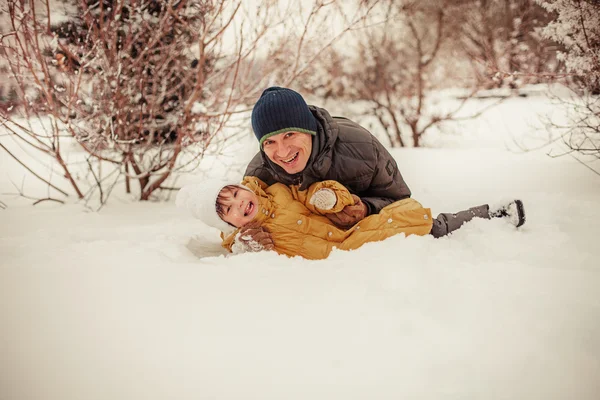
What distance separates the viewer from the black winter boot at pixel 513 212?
80.5 inches

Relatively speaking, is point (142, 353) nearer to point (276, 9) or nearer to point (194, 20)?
point (276, 9)

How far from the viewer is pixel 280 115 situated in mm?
1914

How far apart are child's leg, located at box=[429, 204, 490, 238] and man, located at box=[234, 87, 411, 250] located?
30 cm

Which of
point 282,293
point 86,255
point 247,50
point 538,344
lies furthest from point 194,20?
point 538,344

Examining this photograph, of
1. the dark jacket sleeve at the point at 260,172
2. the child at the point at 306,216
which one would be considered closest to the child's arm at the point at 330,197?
the child at the point at 306,216

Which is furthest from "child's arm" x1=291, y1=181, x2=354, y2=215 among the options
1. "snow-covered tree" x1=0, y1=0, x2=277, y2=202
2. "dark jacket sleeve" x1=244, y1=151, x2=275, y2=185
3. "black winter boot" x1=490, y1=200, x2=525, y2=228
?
"snow-covered tree" x1=0, y1=0, x2=277, y2=202

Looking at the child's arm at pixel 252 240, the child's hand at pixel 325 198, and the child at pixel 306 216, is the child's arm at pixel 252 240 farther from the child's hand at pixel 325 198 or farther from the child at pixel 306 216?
the child's hand at pixel 325 198

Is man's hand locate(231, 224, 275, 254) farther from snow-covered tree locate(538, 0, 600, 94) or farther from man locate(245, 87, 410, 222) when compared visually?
snow-covered tree locate(538, 0, 600, 94)

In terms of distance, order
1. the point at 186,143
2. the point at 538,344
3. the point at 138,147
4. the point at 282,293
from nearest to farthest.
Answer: the point at 538,344, the point at 282,293, the point at 186,143, the point at 138,147

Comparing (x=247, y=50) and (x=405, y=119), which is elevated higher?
(x=247, y=50)

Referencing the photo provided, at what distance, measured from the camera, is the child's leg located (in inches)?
79.1

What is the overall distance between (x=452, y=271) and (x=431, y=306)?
0.95 feet

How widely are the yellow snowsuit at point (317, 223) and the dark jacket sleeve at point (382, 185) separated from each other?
0.14m

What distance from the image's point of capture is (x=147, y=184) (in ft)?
12.0
